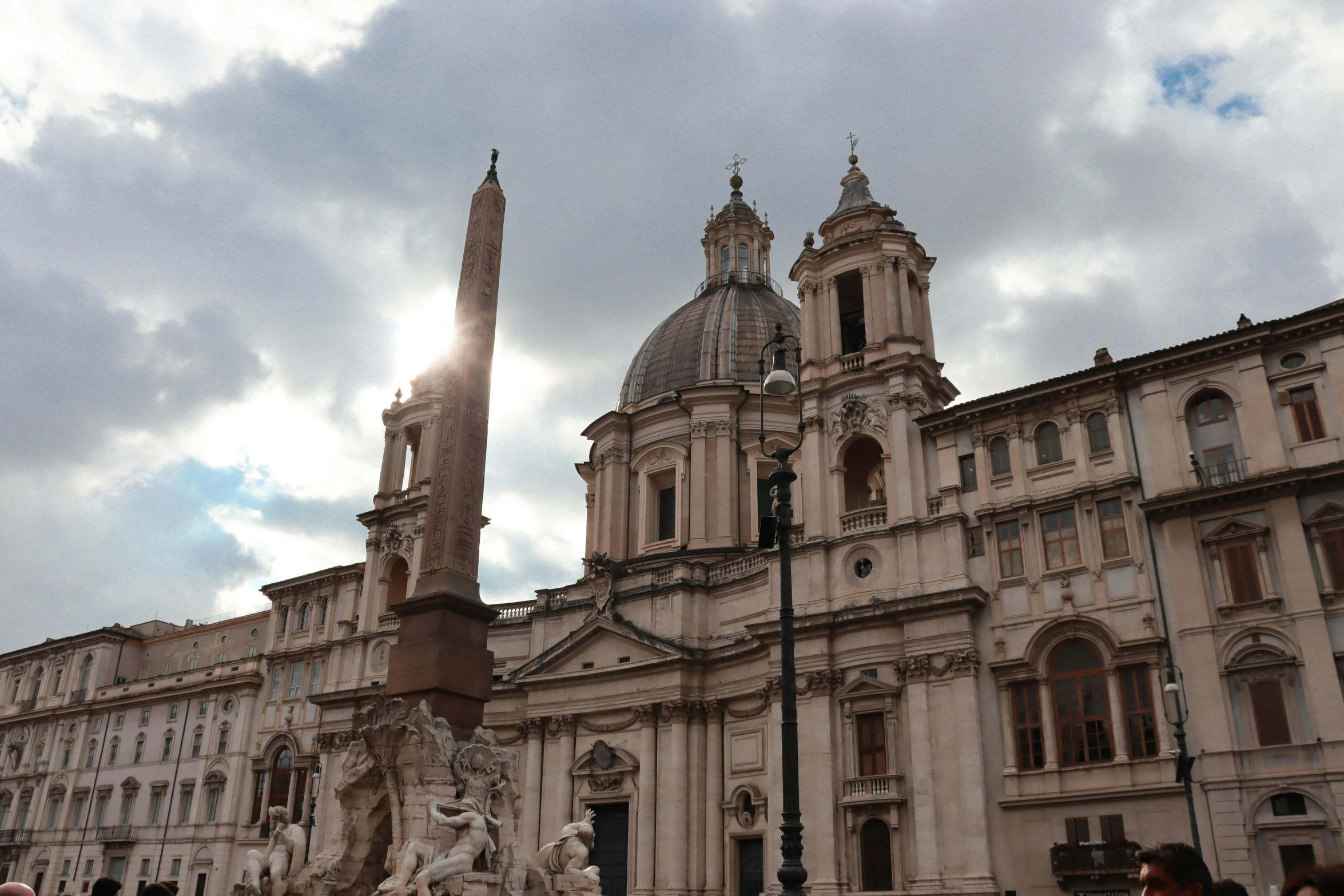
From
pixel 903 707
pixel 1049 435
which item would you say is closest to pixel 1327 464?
pixel 1049 435

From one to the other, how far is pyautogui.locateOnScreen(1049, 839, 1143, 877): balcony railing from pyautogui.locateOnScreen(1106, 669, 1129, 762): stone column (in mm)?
2209

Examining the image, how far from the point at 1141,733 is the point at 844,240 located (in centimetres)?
2021

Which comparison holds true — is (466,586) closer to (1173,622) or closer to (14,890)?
(14,890)

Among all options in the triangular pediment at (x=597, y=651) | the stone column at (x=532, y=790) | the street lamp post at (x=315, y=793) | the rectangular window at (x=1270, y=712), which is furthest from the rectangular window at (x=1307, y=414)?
the street lamp post at (x=315, y=793)

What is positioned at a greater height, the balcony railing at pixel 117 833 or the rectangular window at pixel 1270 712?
the rectangular window at pixel 1270 712

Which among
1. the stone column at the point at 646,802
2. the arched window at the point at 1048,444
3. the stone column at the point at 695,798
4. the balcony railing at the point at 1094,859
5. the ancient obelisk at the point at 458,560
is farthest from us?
the stone column at the point at 646,802

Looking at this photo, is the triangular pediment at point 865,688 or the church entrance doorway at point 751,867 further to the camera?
the church entrance doorway at point 751,867

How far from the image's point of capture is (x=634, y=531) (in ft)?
155

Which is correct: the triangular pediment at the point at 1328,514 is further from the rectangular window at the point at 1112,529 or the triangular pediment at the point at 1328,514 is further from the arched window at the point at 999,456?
the arched window at the point at 999,456

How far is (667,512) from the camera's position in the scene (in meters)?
47.7

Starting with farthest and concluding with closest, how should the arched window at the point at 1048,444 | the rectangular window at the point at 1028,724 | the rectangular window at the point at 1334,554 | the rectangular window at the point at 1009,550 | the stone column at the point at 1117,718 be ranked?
the arched window at the point at 1048,444 < the rectangular window at the point at 1009,550 < the rectangular window at the point at 1028,724 < the stone column at the point at 1117,718 < the rectangular window at the point at 1334,554

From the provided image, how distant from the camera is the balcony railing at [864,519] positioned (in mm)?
35375

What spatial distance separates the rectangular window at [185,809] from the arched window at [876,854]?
113 feet

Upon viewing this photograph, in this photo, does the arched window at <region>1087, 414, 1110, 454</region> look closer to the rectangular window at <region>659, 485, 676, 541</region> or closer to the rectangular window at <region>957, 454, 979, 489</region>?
the rectangular window at <region>957, 454, 979, 489</region>
